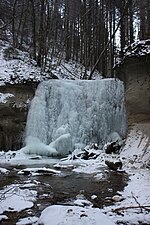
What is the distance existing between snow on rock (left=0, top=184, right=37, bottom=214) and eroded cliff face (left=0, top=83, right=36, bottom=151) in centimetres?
754

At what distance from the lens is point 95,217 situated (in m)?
4.02

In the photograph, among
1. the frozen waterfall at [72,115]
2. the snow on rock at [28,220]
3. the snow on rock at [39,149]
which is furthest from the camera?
the frozen waterfall at [72,115]

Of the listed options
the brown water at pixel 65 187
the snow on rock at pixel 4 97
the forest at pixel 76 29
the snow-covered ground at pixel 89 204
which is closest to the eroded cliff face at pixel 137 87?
the snow-covered ground at pixel 89 204

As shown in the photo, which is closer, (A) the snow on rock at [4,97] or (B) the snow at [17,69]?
(A) the snow on rock at [4,97]

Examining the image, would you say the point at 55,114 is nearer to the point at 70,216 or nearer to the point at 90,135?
the point at 90,135

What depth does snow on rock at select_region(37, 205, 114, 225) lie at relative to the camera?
385cm

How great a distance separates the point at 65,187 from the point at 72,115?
7.28 m

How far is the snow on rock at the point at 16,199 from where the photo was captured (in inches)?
183

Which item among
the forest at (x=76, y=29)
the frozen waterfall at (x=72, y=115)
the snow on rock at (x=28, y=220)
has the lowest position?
the snow on rock at (x=28, y=220)

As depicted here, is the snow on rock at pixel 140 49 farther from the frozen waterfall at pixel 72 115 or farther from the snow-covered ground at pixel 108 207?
the frozen waterfall at pixel 72 115

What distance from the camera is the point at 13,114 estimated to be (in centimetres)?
1356

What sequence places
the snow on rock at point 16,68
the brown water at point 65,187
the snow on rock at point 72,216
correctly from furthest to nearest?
the snow on rock at point 16,68, the brown water at point 65,187, the snow on rock at point 72,216

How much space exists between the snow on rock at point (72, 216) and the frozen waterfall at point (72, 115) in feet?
25.0

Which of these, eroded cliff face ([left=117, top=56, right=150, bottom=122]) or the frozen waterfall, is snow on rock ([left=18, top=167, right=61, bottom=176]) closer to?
eroded cliff face ([left=117, top=56, right=150, bottom=122])
